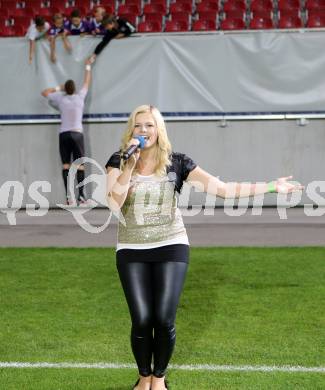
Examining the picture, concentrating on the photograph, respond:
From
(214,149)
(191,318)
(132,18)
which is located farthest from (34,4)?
(191,318)

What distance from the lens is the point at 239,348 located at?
7414mm

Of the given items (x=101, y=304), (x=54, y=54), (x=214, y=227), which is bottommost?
(x=214, y=227)

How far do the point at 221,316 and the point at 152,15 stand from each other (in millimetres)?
11593

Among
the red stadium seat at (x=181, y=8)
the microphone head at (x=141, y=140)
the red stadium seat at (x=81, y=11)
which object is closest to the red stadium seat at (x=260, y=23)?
the red stadium seat at (x=181, y=8)

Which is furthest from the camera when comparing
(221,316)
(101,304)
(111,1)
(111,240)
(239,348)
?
(111,1)

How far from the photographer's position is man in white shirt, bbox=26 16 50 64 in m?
17.1

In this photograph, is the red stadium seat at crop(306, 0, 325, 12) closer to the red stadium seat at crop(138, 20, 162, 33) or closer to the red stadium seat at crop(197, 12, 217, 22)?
the red stadium seat at crop(197, 12, 217, 22)

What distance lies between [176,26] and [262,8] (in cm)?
171

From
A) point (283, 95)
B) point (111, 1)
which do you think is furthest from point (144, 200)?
point (111, 1)

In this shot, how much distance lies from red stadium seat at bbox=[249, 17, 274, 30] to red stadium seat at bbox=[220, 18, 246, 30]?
0.22 m

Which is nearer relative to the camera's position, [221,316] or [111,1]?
[221,316]

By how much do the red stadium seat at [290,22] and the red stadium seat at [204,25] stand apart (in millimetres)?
1292

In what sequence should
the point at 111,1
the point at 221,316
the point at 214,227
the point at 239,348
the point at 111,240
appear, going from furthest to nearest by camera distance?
1. the point at 111,1
2. the point at 214,227
3. the point at 111,240
4. the point at 221,316
5. the point at 239,348

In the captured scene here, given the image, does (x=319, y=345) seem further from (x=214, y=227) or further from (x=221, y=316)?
(x=214, y=227)
